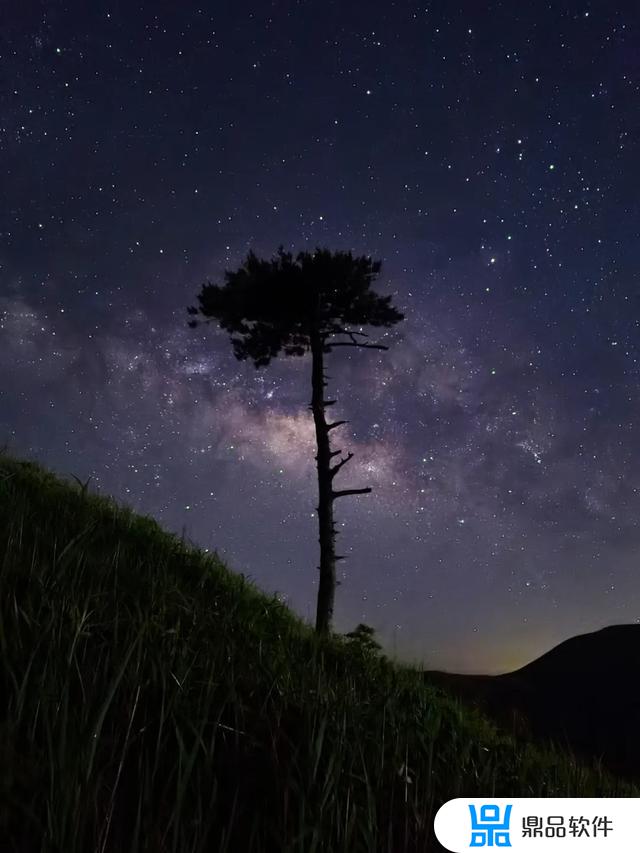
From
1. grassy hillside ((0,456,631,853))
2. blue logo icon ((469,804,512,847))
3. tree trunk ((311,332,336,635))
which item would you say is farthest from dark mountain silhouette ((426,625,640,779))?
blue logo icon ((469,804,512,847))

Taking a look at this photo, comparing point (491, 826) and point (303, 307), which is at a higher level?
point (303, 307)

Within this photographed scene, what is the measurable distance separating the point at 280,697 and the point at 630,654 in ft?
112

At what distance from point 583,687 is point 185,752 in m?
31.4

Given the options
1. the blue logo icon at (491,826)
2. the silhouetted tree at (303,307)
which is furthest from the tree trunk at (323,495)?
the blue logo icon at (491,826)

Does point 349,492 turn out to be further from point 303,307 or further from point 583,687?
point 583,687

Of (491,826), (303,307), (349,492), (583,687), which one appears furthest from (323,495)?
(583,687)

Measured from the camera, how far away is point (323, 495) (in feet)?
57.0

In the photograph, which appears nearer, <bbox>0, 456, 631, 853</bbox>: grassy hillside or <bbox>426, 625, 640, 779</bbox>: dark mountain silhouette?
<bbox>0, 456, 631, 853</bbox>: grassy hillside

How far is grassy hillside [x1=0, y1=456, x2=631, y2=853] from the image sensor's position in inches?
51.5

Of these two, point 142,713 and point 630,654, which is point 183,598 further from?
point 630,654

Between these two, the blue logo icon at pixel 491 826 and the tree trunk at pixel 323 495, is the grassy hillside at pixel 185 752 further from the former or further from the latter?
the tree trunk at pixel 323 495

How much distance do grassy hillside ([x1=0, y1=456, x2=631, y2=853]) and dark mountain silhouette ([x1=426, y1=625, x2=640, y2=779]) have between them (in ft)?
74.6

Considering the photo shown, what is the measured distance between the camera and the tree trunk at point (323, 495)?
1675cm

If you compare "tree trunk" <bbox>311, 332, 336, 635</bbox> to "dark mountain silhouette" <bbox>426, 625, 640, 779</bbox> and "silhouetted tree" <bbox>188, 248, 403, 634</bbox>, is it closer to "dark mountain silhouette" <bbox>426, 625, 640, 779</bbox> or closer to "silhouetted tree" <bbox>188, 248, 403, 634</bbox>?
"silhouetted tree" <bbox>188, 248, 403, 634</bbox>
